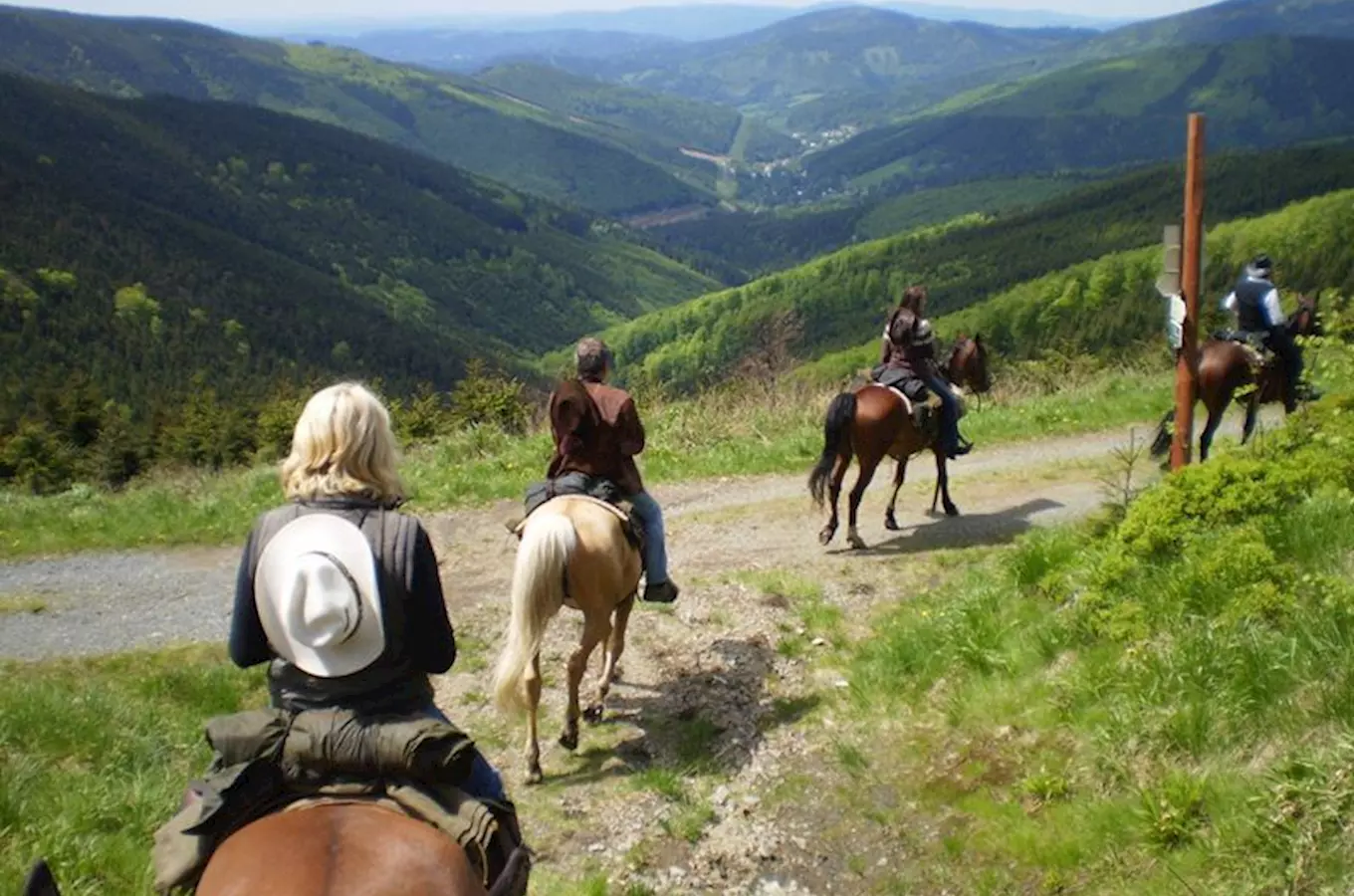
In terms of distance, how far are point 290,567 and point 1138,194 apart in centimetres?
19432

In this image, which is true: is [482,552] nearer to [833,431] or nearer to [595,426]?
[833,431]

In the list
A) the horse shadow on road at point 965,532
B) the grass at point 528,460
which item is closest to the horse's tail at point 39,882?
the horse shadow on road at point 965,532

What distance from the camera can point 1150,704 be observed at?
569 centimetres

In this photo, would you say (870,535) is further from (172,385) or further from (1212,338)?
(172,385)

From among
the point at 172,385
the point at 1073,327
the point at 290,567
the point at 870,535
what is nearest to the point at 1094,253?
the point at 1073,327

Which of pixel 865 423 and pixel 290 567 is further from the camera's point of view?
pixel 865 423

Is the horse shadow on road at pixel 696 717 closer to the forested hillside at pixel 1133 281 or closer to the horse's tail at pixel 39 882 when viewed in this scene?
the horse's tail at pixel 39 882

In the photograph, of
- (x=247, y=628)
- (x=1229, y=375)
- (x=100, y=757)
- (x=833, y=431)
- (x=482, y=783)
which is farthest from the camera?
(x=1229, y=375)

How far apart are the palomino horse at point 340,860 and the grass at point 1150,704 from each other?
3.00 meters

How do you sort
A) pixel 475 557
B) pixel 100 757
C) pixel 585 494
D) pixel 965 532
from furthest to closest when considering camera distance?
pixel 475 557 < pixel 965 532 < pixel 585 494 < pixel 100 757

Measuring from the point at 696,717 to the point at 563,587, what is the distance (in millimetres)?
1727

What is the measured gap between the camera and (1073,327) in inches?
4348

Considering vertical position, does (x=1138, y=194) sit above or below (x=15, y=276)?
above

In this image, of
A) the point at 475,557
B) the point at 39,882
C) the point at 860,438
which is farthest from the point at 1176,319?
the point at 39,882
